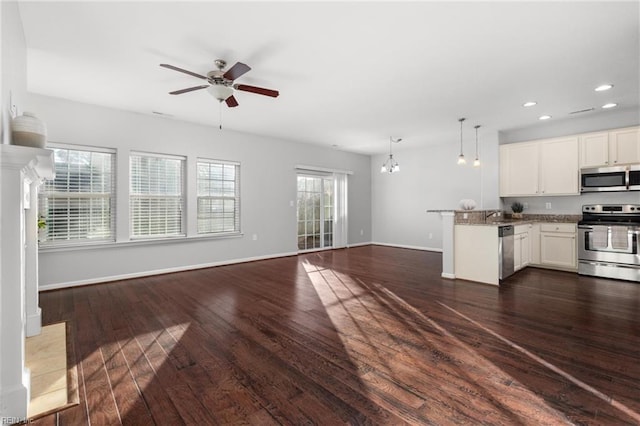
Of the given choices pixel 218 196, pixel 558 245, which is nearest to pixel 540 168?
pixel 558 245

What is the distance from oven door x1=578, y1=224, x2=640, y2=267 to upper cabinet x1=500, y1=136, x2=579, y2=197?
31.8 inches

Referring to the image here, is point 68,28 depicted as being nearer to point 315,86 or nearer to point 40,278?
point 315,86

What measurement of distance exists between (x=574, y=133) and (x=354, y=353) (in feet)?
19.2

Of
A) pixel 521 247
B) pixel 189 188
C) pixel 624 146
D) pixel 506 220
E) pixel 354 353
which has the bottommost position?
pixel 354 353

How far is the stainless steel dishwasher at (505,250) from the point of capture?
438 centimetres

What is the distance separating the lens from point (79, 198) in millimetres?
4500

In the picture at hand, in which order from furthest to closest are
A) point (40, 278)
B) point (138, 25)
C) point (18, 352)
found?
point (40, 278) → point (138, 25) → point (18, 352)

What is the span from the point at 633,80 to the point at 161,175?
684 centimetres

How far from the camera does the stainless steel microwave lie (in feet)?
15.6

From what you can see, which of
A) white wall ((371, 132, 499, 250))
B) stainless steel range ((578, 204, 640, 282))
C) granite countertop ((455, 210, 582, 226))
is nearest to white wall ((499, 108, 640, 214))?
granite countertop ((455, 210, 582, 226))

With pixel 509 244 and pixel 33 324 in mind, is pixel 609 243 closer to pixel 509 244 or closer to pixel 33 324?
pixel 509 244

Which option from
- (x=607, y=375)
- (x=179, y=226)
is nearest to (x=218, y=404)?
(x=607, y=375)

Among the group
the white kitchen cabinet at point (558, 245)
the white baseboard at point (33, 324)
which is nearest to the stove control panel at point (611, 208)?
the white kitchen cabinet at point (558, 245)

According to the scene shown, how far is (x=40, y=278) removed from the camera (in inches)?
165
